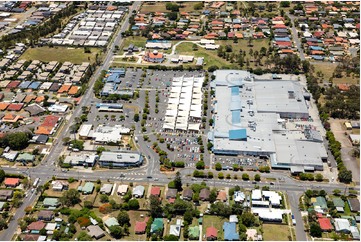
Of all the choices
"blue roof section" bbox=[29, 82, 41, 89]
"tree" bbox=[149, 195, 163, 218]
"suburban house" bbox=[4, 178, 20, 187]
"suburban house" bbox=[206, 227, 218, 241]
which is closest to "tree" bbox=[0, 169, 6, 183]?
"suburban house" bbox=[4, 178, 20, 187]

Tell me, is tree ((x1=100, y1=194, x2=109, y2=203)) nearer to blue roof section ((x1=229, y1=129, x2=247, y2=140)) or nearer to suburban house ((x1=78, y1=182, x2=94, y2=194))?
suburban house ((x1=78, y1=182, x2=94, y2=194))

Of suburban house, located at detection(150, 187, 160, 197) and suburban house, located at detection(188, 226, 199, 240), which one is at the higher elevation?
suburban house, located at detection(150, 187, 160, 197)

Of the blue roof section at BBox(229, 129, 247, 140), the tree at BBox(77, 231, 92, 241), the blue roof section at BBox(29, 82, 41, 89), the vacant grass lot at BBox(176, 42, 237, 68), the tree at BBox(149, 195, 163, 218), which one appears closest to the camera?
the tree at BBox(77, 231, 92, 241)

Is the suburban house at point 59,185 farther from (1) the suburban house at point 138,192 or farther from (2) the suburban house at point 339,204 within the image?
(2) the suburban house at point 339,204

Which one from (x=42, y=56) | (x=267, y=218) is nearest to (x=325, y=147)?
(x=267, y=218)

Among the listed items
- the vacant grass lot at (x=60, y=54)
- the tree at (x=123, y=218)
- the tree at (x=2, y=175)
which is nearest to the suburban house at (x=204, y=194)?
the tree at (x=123, y=218)

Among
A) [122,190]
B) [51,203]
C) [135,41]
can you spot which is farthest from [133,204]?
[135,41]
